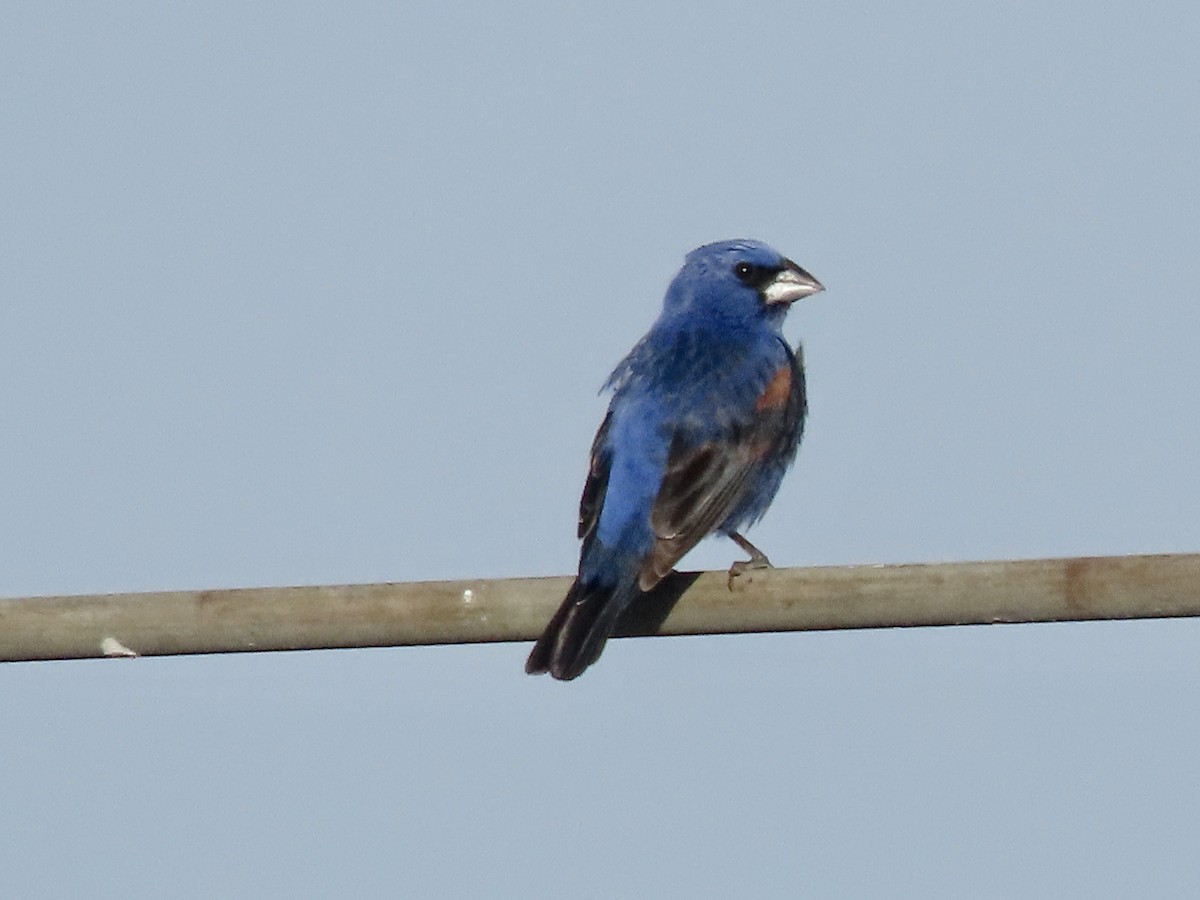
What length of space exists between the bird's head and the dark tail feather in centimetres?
276

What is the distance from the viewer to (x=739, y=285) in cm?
983

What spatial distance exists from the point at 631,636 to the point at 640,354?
8.53 ft

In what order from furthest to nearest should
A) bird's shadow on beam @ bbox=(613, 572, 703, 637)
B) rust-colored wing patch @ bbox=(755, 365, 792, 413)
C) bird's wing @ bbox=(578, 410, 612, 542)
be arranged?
rust-colored wing patch @ bbox=(755, 365, 792, 413) → bird's wing @ bbox=(578, 410, 612, 542) → bird's shadow on beam @ bbox=(613, 572, 703, 637)

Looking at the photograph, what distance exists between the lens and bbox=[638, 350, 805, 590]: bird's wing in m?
7.55

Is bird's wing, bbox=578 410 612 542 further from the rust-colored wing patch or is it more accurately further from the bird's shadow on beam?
the rust-colored wing patch

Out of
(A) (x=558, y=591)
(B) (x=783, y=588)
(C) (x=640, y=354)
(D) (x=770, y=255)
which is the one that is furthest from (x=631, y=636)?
(D) (x=770, y=255)

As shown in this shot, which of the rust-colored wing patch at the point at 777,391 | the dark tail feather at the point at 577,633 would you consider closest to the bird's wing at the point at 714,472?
the rust-colored wing patch at the point at 777,391

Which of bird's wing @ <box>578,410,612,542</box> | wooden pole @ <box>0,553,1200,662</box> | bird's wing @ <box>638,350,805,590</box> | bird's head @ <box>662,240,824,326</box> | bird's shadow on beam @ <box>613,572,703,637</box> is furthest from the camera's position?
bird's head @ <box>662,240,824,326</box>

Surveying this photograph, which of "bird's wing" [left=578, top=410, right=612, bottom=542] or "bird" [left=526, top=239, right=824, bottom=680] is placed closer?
"bird" [left=526, top=239, right=824, bottom=680]

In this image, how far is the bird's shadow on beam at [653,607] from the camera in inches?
269

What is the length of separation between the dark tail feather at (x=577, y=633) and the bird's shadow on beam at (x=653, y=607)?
4 centimetres

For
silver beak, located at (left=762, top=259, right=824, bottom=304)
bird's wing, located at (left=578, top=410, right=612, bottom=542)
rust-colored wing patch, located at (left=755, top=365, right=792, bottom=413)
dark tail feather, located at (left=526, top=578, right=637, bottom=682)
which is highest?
silver beak, located at (left=762, top=259, right=824, bottom=304)

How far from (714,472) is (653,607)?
136 centimetres

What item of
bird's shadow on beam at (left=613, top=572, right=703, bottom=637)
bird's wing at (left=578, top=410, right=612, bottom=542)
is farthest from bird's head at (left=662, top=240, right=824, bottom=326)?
bird's shadow on beam at (left=613, top=572, right=703, bottom=637)
